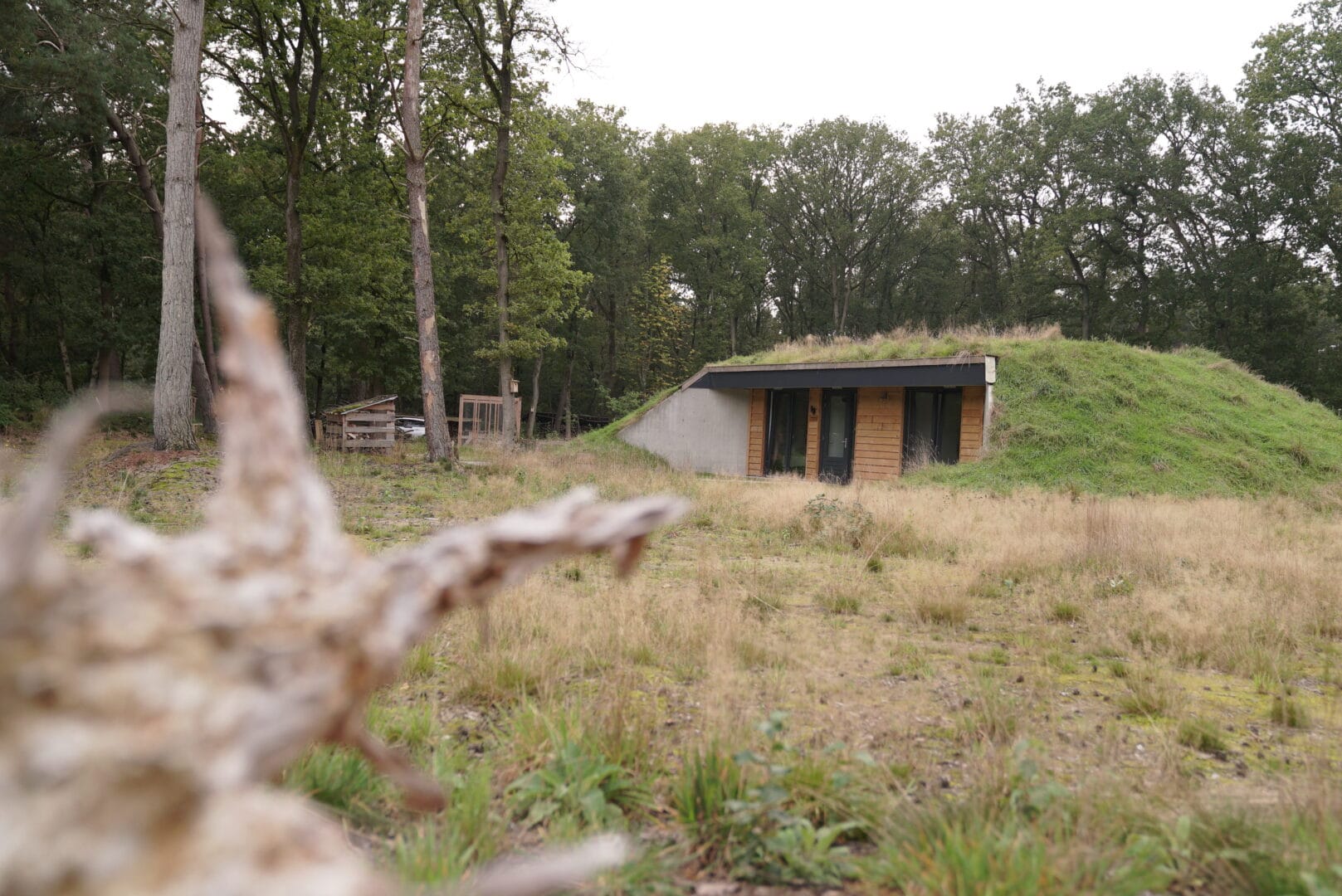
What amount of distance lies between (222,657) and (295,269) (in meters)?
27.8

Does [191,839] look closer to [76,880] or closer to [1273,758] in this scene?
[76,880]

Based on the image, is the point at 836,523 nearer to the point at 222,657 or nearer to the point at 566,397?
the point at 222,657

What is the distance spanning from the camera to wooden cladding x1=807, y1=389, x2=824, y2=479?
24969 millimetres

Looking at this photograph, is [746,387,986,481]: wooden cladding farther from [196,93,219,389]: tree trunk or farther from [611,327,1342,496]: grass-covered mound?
[196,93,219,389]: tree trunk

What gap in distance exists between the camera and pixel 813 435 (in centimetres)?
2514

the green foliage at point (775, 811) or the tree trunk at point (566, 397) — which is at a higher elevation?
the tree trunk at point (566, 397)

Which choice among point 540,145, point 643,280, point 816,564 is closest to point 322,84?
point 540,145

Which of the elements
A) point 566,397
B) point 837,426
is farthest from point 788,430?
point 566,397

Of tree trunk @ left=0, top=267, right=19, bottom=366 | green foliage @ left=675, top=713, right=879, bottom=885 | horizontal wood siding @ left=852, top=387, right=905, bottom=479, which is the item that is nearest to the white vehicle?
tree trunk @ left=0, top=267, right=19, bottom=366

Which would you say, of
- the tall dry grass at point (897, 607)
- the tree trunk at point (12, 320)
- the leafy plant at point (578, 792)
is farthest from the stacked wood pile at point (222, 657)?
the tree trunk at point (12, 320)

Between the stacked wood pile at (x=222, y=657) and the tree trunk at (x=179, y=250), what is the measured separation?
554 inches

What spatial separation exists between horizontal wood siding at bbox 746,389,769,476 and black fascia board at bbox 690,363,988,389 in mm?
650

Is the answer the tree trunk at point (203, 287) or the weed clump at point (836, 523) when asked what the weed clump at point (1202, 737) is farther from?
the tree trunk at point (203, 287)

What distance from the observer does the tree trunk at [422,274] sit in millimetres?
17750
